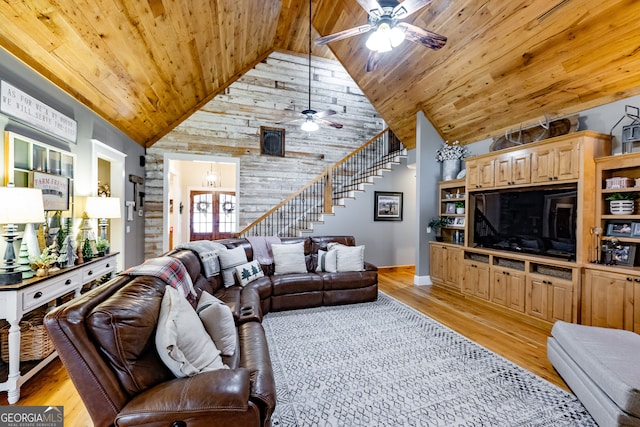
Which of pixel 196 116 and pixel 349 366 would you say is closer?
pixel 349 366

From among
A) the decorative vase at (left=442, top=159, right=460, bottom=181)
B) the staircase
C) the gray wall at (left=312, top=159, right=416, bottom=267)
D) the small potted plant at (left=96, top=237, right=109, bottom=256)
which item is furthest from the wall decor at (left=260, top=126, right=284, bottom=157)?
the small potted plant at (left=96, top=237, right=109, bottom=256)

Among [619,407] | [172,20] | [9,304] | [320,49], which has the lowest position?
[619,407]

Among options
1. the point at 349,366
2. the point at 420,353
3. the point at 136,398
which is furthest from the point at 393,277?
the point at 136,398

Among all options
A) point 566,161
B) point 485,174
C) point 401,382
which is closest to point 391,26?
point 566,161

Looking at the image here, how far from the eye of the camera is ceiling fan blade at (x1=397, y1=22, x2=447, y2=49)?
9.15ft

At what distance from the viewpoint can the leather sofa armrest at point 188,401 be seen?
1179 millimetres

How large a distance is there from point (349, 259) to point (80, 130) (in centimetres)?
Answer: 381

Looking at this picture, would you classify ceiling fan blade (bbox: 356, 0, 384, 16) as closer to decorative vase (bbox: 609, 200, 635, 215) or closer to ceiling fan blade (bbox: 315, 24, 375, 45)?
ceiling fan blade (bbox: 315, 24, 375, 45)

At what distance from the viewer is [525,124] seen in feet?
13.4

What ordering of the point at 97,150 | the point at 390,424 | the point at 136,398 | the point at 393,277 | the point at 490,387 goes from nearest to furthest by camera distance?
the point at 136,398, the point at 390,424, the point at 490,387, the point at 97,150, the point at 393,277

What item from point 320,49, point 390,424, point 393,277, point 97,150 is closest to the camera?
point 390,424

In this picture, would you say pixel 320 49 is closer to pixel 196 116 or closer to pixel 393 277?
pixel 196 116

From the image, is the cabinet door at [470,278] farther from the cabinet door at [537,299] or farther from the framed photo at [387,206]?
the framed photo at [387,206]

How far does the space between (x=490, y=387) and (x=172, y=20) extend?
476cm
